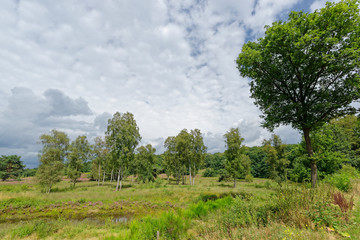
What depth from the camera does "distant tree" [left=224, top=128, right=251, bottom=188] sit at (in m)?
32.2

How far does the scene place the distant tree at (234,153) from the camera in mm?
32219

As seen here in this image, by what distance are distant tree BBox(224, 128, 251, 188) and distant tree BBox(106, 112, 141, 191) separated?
2090 centimetres

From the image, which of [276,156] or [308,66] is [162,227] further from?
[276,156]

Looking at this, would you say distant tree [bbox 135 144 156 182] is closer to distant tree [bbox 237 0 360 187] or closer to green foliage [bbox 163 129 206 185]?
green foliage [bbox 163 129 206 185]

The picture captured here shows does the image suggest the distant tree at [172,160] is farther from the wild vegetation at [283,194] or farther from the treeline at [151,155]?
the wild vegetation at [283,194]

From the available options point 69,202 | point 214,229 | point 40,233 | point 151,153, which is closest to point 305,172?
point 214,229

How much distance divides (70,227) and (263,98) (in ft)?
59.7

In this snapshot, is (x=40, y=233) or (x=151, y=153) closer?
(x=40, y=233)

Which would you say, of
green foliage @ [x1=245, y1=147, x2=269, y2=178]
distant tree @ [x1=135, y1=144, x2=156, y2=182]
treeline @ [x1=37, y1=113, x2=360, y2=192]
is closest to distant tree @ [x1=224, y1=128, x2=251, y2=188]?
treeline @ [x1=37, y1=113, x2=360, y2=192]

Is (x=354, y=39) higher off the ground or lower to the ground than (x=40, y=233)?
higher

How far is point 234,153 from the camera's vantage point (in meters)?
33.1

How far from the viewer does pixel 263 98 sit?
1311 cm

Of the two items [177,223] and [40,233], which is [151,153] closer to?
[40,233]

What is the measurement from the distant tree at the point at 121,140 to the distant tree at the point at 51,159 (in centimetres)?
979
